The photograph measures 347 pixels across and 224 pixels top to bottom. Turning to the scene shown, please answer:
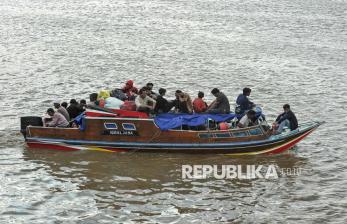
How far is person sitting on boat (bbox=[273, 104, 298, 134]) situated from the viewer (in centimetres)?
2150

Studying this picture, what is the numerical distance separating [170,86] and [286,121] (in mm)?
13566

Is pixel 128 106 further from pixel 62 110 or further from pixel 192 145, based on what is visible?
pixel 192 145

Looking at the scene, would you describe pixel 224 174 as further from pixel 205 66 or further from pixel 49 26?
pixel 49 26

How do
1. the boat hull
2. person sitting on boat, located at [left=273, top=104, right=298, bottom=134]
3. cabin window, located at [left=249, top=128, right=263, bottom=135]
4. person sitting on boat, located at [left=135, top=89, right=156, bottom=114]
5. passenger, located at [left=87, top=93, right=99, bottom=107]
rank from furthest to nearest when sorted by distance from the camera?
passenger, located at [left=87, top=93, right=99, bottom=107] → person sitting on boat, located at [left=135, top=89, right=156, bottom=114] → person sitting on boat, located at [left=273, top=104, right=298, bottom=134] → the boat hull → cabin window, located at [left=249, top=128, right=263, bottom=135]

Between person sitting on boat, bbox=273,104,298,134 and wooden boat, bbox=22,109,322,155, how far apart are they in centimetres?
36

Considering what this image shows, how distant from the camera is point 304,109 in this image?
1152 inches

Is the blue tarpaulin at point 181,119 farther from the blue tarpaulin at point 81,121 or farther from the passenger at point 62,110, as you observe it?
the passenger at point 62,110

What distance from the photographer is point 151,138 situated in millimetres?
21016

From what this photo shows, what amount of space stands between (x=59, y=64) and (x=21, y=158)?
19.9 m

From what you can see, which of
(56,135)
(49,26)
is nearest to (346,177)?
(56,135)

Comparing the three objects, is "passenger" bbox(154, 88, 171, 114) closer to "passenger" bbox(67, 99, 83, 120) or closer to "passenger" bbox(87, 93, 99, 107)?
"passenger" bbox(87, 93, 99, 107)

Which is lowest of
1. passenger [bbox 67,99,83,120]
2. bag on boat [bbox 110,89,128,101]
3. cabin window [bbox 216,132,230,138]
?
cabin window [bbox 216,132,230,138]

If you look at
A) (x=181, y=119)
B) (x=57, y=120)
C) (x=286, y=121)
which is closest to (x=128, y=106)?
(x=181, y=119)

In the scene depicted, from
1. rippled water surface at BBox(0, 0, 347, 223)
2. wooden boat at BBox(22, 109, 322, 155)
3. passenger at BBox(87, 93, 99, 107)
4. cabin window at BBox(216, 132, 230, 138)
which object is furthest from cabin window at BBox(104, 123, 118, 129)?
cabin window at BBox(216, 132, 230, 138)
